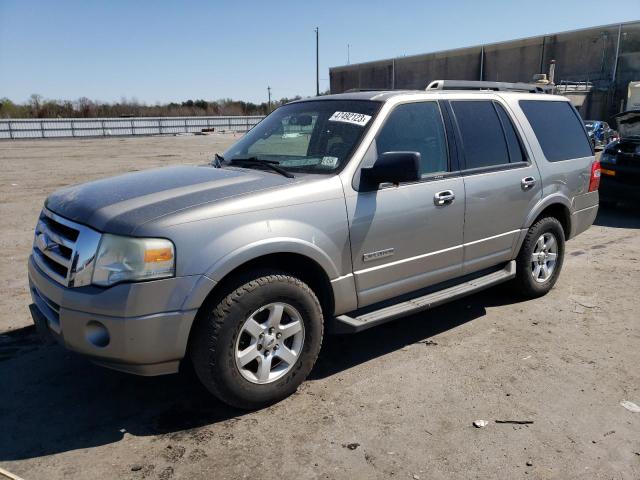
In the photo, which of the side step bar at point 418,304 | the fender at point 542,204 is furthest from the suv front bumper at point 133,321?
the fender at point 542,204

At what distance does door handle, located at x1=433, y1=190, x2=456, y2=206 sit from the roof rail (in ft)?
3.29

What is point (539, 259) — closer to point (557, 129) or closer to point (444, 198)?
point (557, 129)

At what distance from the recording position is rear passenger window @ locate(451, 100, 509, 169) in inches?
169

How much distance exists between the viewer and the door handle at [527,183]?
183 inches

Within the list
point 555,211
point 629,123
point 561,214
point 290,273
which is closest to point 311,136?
point 290,273

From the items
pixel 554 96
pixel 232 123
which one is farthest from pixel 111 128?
pixel 554 96

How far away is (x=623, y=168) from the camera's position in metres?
8.98

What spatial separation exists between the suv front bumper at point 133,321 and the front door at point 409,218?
1.16 meters

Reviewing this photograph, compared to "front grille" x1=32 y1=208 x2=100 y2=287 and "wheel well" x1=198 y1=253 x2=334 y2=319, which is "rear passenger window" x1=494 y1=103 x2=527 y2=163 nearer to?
"wheel well" x1=198 y1=253 x2=334 y2=319

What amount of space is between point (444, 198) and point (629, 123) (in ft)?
25.7

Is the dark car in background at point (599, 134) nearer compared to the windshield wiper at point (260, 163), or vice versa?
the windshield wiper at point (260, 163)

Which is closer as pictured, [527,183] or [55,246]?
[55,246]

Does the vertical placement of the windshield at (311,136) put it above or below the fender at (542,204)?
above

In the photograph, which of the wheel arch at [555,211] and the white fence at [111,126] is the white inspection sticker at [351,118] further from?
the white fence at [111,126]
